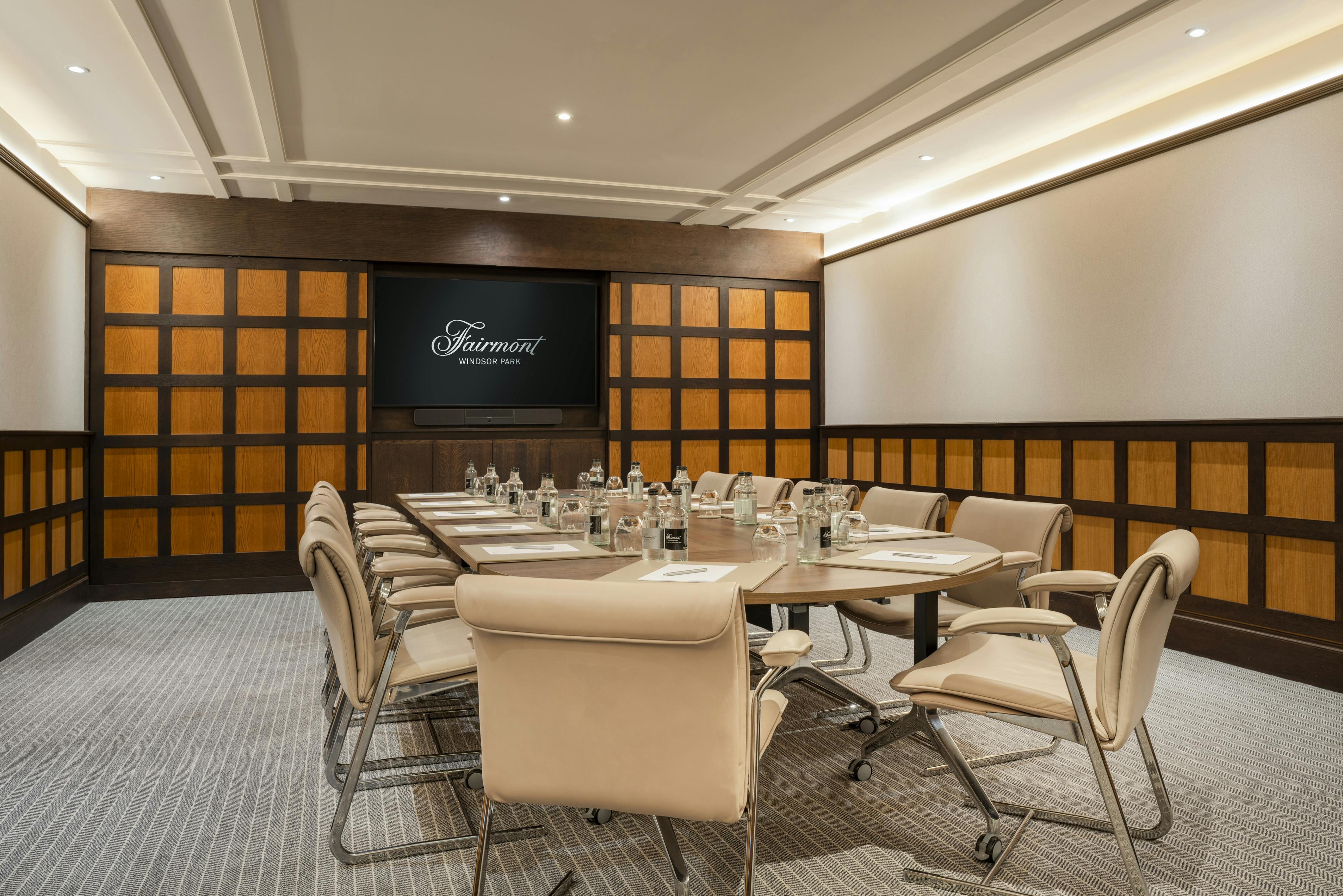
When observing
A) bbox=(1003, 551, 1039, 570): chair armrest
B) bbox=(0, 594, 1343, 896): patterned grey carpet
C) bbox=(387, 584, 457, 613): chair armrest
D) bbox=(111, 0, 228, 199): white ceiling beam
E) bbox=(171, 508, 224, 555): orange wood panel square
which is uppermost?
bbox=(111, 0, 228, 199): white ceiling beam

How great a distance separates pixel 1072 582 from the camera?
2.60 meters

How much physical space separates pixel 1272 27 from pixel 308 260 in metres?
6.37

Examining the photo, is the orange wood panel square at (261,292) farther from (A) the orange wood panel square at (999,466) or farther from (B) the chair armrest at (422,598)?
(A) the orange wood panel square at (999,466)

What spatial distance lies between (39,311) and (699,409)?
4923 millimetres

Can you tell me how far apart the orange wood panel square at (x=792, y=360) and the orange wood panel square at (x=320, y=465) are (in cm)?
390

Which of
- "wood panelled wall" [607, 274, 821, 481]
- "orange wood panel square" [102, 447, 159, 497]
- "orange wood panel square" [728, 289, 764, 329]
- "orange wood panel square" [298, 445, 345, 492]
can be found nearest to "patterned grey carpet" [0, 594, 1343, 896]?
"orange wood panel square" [102, 447, 159, 497]

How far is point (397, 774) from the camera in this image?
2.96m

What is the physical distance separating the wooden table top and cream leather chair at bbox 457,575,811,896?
42 cm

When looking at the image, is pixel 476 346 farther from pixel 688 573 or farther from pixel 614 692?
pixel 614 692

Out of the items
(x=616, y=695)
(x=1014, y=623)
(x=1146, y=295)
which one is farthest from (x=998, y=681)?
(x=1146, y=295)

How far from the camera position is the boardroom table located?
2184 mm

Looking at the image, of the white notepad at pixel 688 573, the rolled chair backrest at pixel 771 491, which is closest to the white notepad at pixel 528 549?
the white notepad at pixel 688 573

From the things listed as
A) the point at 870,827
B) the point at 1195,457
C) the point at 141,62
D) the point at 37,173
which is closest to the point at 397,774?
the point at 870,827

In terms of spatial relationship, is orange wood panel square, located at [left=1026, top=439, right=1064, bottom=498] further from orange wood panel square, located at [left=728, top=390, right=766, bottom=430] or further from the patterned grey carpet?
orange wood panel square, located at [left=728, top=390, right=766, bottom=430]
